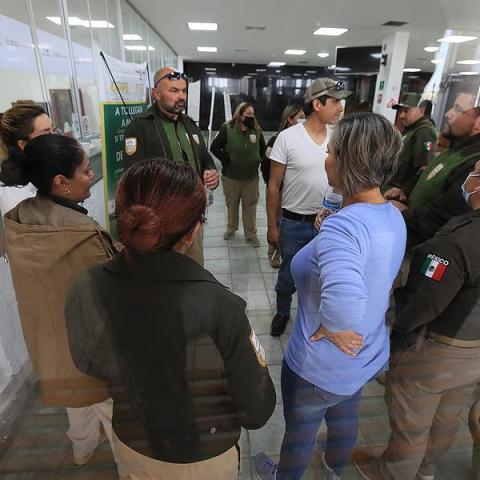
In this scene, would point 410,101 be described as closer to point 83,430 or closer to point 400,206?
point 400,206

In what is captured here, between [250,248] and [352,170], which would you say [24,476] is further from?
[250,248]

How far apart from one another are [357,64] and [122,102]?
7.29m

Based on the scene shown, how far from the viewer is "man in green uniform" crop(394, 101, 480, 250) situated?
5.20 ft

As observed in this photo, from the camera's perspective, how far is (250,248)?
3543mm

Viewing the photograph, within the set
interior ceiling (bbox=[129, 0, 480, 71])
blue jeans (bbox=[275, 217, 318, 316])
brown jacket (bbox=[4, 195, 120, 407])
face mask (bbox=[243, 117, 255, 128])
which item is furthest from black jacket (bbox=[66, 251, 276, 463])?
interior ceiling (bbox=[129, 0, 480, 71])

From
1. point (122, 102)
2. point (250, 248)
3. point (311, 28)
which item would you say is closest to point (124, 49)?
point (122, 102)

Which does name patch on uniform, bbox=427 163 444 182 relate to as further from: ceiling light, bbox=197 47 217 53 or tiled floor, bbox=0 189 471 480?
ceiling light, bbox=197 47 217 53

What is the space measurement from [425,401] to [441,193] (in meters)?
1.01

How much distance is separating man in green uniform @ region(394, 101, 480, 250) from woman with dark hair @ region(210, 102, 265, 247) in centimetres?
192

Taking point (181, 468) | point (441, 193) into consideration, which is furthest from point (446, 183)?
point (181, 468)

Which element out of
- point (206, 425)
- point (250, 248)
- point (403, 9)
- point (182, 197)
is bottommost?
point (250, 248)

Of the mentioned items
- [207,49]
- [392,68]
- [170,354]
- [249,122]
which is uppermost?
[207,49]

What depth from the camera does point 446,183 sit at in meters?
1.65

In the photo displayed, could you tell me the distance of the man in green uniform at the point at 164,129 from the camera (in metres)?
1.93
